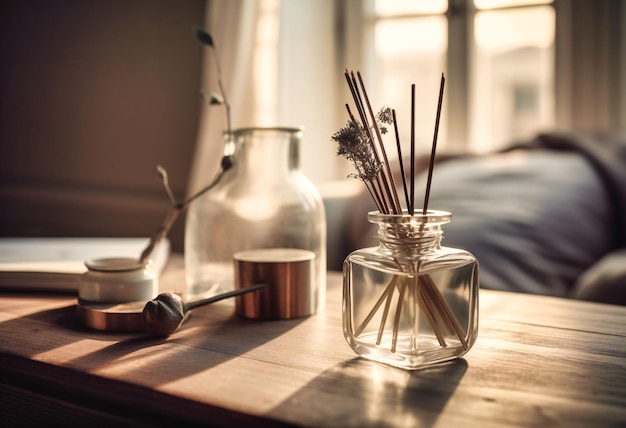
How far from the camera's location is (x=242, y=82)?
2.03 m

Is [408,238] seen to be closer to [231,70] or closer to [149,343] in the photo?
[149,343]

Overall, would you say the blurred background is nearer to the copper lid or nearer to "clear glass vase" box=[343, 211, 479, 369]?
the copper lid

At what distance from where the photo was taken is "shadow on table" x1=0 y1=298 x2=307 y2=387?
0.59 metres

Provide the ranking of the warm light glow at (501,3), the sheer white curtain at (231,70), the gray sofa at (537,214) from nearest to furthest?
1. the gray sofa at (537,214)
2. the sheer white curtain at (231,70)
3. the warm light glow at (501,3)

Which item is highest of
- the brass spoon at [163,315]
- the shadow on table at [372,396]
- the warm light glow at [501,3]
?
the warm light glow at [501,3]

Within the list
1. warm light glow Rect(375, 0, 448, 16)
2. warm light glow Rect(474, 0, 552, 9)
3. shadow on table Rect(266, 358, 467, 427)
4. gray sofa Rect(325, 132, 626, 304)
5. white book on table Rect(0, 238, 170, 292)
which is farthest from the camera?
warm light glow Rect(375, 0, 448, 16)

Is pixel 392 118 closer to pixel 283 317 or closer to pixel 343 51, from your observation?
pixel 283 317

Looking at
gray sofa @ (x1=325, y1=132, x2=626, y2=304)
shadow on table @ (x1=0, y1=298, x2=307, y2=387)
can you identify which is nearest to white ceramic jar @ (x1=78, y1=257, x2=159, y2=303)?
shadow on table @ (x1=0, y1=298, x2=307, y2=387)

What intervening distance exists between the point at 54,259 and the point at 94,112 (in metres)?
1.56

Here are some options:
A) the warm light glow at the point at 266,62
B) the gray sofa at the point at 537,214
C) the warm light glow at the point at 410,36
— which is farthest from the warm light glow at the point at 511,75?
the warm light glow at the point at 266,62

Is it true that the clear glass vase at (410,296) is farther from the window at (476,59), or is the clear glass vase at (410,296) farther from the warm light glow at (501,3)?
the warm light glow at (501,3)

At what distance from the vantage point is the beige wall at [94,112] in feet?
7.66

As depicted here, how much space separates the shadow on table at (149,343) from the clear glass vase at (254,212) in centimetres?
9

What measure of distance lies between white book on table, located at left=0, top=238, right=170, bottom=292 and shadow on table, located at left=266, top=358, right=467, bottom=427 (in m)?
0.44
